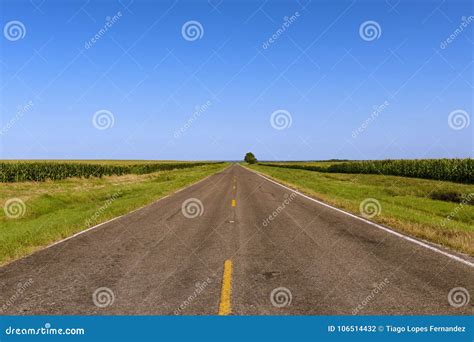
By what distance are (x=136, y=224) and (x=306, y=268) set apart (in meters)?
6.63

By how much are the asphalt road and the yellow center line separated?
13mm

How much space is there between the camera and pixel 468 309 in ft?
15.4

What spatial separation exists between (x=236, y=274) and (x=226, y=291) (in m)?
0.89

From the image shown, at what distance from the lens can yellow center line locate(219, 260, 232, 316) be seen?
4.56 metres

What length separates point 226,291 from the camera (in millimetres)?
5293

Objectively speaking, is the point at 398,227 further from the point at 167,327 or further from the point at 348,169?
the point at 348,169

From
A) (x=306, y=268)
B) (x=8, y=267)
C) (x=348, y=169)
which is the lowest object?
(x=8, y=267)

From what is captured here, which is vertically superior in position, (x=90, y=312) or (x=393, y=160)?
(x=393, y=160)

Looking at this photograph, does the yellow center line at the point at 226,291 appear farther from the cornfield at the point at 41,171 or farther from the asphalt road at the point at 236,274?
the cornfield at the point at 41,171

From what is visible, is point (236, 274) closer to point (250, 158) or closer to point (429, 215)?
point (429, 215)

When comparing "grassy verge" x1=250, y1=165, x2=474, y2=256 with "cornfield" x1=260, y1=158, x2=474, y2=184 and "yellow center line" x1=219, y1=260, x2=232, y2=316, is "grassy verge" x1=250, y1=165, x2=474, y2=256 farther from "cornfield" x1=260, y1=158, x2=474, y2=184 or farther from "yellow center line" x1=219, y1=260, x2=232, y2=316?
"cornfield" x1=260, y1=158, x2=474, y2=184

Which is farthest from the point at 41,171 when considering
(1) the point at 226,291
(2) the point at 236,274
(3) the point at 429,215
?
(1) the point at 226,291

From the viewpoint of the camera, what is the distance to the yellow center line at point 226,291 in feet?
15.0

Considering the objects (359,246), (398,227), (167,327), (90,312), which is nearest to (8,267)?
(90,312)
